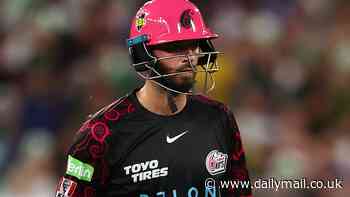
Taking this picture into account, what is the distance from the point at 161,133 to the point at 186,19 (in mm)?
583

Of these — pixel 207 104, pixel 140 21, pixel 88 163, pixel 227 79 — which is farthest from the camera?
pixel 227 79

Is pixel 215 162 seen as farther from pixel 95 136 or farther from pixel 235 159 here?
pixel 95 136

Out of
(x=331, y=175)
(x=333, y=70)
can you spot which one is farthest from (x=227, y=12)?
(x=331, y=175)

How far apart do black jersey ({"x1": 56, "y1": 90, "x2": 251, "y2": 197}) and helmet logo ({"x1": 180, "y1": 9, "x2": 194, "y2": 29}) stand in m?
0.44

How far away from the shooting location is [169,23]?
15.1ft

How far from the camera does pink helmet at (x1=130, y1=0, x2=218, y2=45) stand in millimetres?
4551

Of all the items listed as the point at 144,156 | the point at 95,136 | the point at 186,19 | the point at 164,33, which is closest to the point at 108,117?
the point at 95,136

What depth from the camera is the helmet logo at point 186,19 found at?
4.60m

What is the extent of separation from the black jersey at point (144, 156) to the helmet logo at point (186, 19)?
44 cm

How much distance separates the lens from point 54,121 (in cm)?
895

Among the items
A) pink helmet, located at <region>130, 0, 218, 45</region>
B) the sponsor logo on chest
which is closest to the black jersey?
the sponsor logo on chest

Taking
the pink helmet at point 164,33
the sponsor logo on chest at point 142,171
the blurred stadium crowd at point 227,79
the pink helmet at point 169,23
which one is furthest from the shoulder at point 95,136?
the blurred stadium crowd at point 227,79

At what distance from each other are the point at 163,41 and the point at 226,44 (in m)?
4.90

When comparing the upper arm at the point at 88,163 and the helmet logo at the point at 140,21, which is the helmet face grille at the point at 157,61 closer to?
the helmet logo at the point at 140,21
